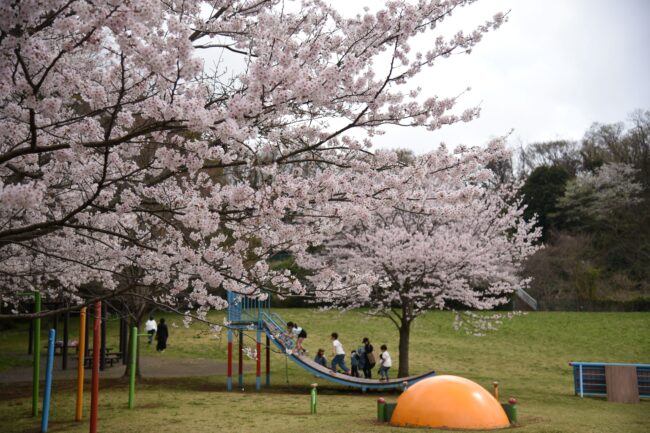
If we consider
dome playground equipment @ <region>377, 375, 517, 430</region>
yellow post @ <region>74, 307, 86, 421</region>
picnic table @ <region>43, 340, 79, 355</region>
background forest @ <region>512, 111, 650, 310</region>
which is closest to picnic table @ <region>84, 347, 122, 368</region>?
picnic table @ <region>43, 340, 79, 355</region>

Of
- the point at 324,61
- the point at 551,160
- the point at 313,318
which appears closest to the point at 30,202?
the point at 324,61

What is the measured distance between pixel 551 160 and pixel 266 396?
4868 centimetres

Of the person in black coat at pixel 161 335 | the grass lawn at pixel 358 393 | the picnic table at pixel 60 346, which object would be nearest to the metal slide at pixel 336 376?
the grass lawn at pixel 358 393

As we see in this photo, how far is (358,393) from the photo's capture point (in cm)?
1681

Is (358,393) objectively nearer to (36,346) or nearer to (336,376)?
(336,376)

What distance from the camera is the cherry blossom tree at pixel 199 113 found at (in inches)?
165

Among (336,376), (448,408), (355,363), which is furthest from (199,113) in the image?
(355,363)

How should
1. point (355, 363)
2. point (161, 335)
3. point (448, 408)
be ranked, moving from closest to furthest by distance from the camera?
point (448, 408), point (355, 363), point (161, 335)

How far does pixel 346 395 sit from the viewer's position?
16.2 metres

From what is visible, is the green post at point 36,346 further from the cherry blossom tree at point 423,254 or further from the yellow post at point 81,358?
the cherry blossom tree at point 423,254

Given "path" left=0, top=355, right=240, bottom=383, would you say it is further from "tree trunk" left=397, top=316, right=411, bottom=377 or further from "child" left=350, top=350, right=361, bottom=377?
"tree trunk" left=397, top=316, right=411, bottom=377

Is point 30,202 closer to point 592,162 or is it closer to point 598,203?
point 598,203

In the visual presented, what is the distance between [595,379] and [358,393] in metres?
6.15

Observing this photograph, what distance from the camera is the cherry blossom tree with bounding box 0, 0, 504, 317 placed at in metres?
4.20
